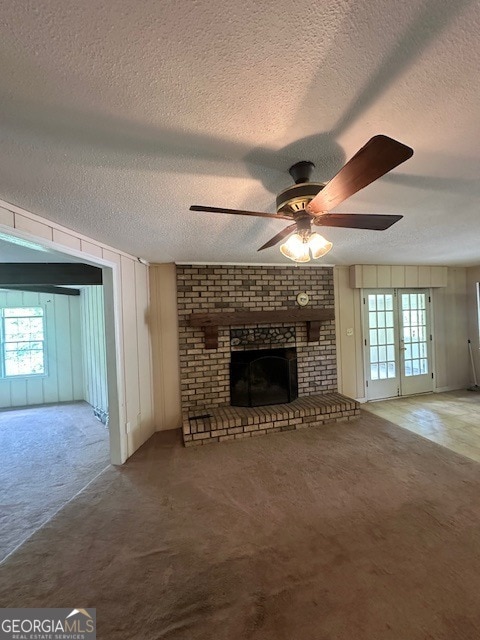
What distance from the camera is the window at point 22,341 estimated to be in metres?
5.38

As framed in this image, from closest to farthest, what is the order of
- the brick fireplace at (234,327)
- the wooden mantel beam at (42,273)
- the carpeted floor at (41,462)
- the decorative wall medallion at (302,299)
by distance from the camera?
1. the carpeted floor at (41,462)
2. the wooden mantel beam at (42,273)
3. the brick fireplace at (234,327)
4. the decorative wall medallion at (302,299)

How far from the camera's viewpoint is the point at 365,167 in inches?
38.2

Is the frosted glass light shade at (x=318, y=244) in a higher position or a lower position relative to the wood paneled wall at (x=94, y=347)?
higher

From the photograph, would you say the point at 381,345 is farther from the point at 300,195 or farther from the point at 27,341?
the point at 27,341

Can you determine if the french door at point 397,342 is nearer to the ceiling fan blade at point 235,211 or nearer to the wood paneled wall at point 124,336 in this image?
the wood paneled wall at point 124,336

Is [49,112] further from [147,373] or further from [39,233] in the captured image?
[147,373]

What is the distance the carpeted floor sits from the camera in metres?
2.17

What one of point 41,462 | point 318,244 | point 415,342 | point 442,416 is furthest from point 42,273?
point 415,342

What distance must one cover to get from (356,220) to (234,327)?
2.68 m

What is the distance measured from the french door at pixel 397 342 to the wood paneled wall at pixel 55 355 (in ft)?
19.2

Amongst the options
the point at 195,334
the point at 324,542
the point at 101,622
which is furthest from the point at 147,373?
the point at 324,542

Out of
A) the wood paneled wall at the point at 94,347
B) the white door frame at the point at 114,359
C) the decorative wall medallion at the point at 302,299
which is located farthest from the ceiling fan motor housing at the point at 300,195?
the wood paneled wall at the point at 94,347

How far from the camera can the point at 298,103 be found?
96 centimetres

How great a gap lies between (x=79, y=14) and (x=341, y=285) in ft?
14.7
